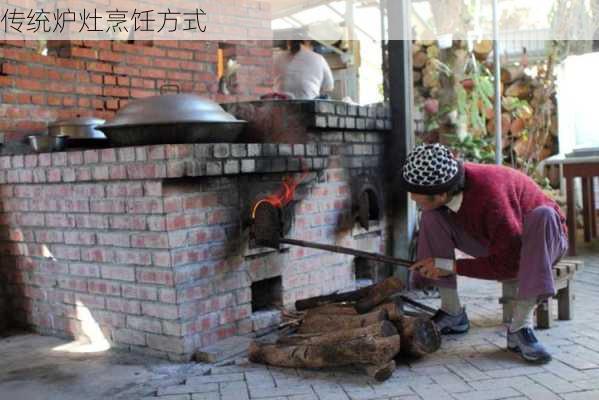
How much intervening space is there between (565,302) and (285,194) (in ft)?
5.74

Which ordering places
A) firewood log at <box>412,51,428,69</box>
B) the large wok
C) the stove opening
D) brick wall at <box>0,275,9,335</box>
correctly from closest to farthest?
1. the large wok
2. the stove opening
3. brick wall at <box>0,275,9,335</box>
4. firewood log at <box>412,51,428,69</box>

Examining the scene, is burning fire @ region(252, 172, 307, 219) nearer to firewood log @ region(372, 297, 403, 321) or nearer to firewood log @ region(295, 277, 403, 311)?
firewood log @ region(295, 277, 403, 311)

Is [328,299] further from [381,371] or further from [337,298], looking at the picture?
[381,371]

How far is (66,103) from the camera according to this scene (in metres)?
4.56

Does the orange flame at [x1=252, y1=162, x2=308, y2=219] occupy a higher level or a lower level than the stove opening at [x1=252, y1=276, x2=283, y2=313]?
higher

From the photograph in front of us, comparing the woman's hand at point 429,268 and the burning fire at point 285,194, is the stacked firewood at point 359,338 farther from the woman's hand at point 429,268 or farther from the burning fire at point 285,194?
the burning fire at point 285,194

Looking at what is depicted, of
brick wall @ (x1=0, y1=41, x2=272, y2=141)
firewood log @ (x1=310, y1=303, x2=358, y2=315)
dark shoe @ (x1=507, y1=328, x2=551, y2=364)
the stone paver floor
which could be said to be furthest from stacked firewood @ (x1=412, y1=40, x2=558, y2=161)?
dark shoe @ (x1=507, y1=328, x2=551, y2=364)

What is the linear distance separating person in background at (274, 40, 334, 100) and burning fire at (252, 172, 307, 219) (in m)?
2.51

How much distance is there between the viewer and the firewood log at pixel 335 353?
8.96 ft

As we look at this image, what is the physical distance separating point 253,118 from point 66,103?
1491 mm

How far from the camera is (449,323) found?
3414 mm

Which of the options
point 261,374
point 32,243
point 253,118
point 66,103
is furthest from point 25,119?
point 261,374

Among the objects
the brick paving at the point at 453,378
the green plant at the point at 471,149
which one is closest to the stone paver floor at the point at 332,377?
the brick paving at the point at 453,378

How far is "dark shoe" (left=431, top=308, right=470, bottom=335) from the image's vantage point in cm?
340
